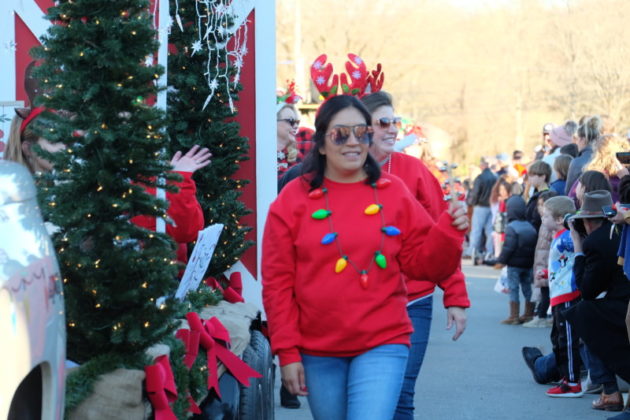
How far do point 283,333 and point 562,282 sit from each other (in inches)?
206

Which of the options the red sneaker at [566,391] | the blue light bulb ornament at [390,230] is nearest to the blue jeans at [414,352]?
the blue light bulb ornament at [390,230]

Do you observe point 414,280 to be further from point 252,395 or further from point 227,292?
point 227,292

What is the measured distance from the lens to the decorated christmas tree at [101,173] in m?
4.82

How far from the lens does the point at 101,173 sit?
480 centimetres

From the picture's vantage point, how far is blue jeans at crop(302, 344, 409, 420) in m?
4.76

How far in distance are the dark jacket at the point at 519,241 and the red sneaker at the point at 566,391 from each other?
4.38m

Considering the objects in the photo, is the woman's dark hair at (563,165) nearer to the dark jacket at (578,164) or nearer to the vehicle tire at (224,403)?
the dark jacket at (578,164)

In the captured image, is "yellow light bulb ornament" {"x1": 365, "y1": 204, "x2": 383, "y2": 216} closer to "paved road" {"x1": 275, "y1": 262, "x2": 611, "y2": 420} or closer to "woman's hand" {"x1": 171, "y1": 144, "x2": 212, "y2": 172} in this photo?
"woman's hand" {"x1": 171, "y1": 144, "x2": 212, "y2": 172}

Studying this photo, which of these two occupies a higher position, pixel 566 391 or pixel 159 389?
pixel 159 389

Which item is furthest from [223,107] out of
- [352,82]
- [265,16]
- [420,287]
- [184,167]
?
[420,287]

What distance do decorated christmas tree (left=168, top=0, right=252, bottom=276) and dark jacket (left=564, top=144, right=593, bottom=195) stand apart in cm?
528

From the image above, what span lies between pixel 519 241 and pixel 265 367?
7824 millimetres

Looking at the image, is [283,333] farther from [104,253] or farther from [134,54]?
[134,54]

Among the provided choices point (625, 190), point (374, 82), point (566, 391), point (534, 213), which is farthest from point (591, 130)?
point (374, 82)
